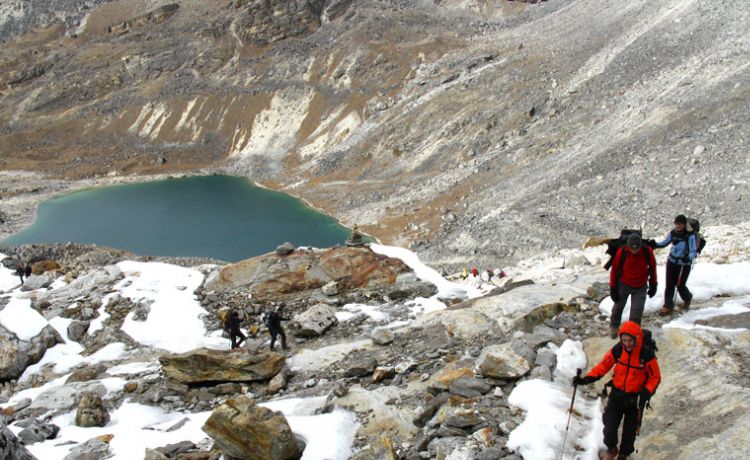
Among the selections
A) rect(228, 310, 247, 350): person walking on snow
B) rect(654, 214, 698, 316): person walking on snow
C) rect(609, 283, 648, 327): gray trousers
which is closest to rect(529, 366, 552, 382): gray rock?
rect(609, 283, 648, 327): gray trousers

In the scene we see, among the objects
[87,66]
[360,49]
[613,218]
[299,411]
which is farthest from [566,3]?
[299,411]

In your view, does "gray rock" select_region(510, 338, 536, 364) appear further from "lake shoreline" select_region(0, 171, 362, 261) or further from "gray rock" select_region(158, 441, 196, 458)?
"lake shoreline" select_region(0, 171, 362, 261)

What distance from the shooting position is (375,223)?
149 ft

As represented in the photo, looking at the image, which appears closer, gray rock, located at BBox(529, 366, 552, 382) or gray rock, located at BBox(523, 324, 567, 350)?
gray rock, located at BBox(529, 366, 552, 382)

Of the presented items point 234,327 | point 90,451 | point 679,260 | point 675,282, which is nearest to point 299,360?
point 234,327

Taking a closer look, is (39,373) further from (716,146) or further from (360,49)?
(360,49)

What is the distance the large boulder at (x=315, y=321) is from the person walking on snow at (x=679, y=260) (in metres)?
9.51

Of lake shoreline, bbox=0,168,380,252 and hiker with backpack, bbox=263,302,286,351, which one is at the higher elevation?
hiker with backpack, bbox=263,302,286,351

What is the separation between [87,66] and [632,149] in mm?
84256

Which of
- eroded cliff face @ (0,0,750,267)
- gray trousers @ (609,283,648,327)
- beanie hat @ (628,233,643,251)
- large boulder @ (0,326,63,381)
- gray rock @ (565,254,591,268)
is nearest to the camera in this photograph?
beanie hat @ (628,233,643,251)

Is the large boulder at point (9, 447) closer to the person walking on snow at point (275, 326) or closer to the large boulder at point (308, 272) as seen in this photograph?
the person walking on snow at point (275, 326)

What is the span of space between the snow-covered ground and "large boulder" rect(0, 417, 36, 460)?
2644 mm

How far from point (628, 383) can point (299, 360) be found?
921 centimetres

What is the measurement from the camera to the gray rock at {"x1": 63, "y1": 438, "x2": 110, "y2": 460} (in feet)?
34.2
